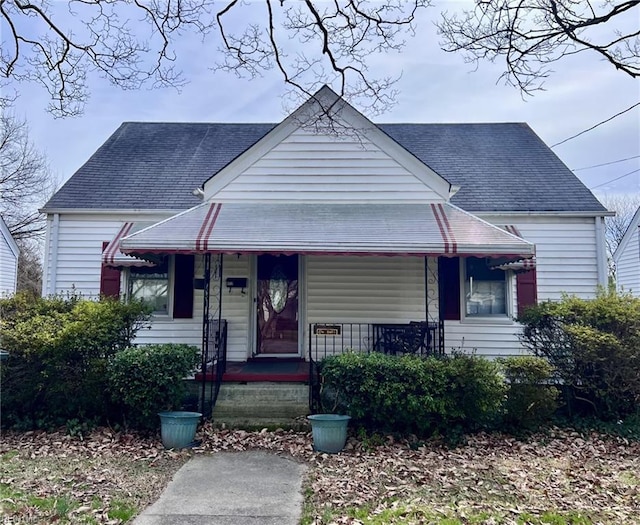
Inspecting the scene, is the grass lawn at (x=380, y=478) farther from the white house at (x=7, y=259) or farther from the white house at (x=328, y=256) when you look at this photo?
the white house at (x=7, y=259)

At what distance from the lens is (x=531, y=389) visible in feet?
22.1

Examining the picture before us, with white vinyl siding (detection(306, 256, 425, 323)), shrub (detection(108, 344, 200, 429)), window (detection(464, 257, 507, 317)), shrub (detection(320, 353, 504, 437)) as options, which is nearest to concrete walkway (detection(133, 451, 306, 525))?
shrub (detection(108, 344, 200, 429))

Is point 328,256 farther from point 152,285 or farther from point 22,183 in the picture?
point 22,183

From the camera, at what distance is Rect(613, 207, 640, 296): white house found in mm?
16422

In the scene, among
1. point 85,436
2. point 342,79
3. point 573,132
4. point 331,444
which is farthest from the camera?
point 573,132

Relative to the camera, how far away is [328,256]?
28.6ft

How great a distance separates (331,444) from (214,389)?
2.52 m

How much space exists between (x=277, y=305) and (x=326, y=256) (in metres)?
1.58

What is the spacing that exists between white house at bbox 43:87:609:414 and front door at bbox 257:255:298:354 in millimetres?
23

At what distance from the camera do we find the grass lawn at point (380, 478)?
4203 mm

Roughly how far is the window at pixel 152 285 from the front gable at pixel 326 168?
2.06m

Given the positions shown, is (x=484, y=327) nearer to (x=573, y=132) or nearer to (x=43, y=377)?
(x=573, y=132)

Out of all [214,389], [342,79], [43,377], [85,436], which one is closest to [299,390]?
[214,389]

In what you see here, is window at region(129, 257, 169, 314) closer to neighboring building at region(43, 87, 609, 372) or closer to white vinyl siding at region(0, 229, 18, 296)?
neighboring building at region(43, 87, 609, 372)
